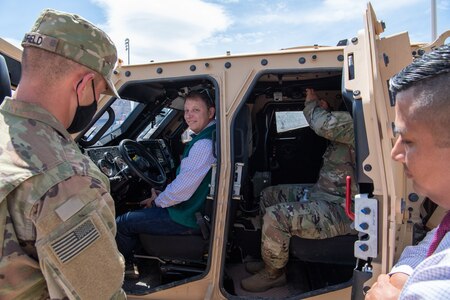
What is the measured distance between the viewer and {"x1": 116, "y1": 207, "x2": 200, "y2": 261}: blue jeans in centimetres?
243

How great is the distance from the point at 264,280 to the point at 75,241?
1772 millimetres

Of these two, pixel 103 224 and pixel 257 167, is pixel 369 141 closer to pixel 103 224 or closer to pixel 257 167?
pixel 103 224

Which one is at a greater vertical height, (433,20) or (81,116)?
(433,20)

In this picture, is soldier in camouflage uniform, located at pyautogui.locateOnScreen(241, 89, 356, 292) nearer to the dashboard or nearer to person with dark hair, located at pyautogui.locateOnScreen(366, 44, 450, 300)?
the dashboard

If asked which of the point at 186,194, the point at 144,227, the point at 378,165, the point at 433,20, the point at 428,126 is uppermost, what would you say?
the point at 433,20

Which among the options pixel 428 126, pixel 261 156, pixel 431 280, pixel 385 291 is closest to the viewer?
pixel 431 280

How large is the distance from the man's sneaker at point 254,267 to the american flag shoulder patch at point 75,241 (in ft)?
6.18

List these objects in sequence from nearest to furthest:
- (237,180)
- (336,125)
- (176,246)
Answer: (237,180), (336,125), (176,246)

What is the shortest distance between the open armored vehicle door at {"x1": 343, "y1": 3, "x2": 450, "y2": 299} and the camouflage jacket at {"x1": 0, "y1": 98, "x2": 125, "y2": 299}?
3.64ft

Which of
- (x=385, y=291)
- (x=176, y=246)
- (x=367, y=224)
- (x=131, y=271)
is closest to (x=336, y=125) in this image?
(x=367, y=224)

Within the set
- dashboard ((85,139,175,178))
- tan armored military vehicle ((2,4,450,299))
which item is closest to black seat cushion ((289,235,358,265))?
tan armored military vehicle ((2,4,450,299))

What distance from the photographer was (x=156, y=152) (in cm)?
328

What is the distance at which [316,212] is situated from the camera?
2.35 meters

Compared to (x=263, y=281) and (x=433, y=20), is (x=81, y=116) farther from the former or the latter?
(x=433, y=20)
